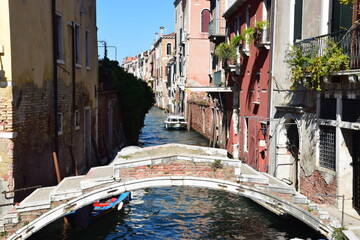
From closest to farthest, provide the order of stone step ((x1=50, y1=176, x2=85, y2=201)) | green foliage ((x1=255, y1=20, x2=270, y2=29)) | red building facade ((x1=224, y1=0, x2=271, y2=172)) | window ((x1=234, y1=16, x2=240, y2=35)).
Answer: stone step ((x1=50, y1=176, x2=85, y2=201))
green foliage ((x1=255, y1=20, x2=270, y2=29))
red building facade ((x1=224, y1=0, x2=271, y2=172))
window ((x1=234, y1=16, x2=240, y2=35))

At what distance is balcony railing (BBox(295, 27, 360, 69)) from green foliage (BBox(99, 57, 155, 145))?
9.12 m

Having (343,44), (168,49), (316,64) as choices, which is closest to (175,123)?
(168,49)

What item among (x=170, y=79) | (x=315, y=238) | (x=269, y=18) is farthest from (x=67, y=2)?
(x=170, y=79)

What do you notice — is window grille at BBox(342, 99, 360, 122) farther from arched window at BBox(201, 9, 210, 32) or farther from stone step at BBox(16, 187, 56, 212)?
arched window at BBox(201, 9, 210, 32)

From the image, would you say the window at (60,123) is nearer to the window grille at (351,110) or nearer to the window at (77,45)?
the window at (77,45)

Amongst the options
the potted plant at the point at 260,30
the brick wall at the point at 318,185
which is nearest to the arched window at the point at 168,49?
the potted plant at the point at 260,30

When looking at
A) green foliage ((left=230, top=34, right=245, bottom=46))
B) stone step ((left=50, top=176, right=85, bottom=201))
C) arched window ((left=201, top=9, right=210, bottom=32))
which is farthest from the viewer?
arched window ((left=201, top=9, right=210, bottom=32))

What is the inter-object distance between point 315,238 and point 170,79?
125 feet

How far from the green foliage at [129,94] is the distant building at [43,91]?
354 centimetres

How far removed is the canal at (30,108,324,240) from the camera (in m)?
8.73

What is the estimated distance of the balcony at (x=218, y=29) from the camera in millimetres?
18422

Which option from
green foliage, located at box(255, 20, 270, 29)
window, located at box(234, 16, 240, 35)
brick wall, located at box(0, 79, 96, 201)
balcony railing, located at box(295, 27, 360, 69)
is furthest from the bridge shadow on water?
window, located at box(234, 16, 240, 35)

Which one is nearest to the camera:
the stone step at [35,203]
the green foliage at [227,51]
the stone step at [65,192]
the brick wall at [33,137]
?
the stone step at [35,203]

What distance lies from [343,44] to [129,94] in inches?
447
